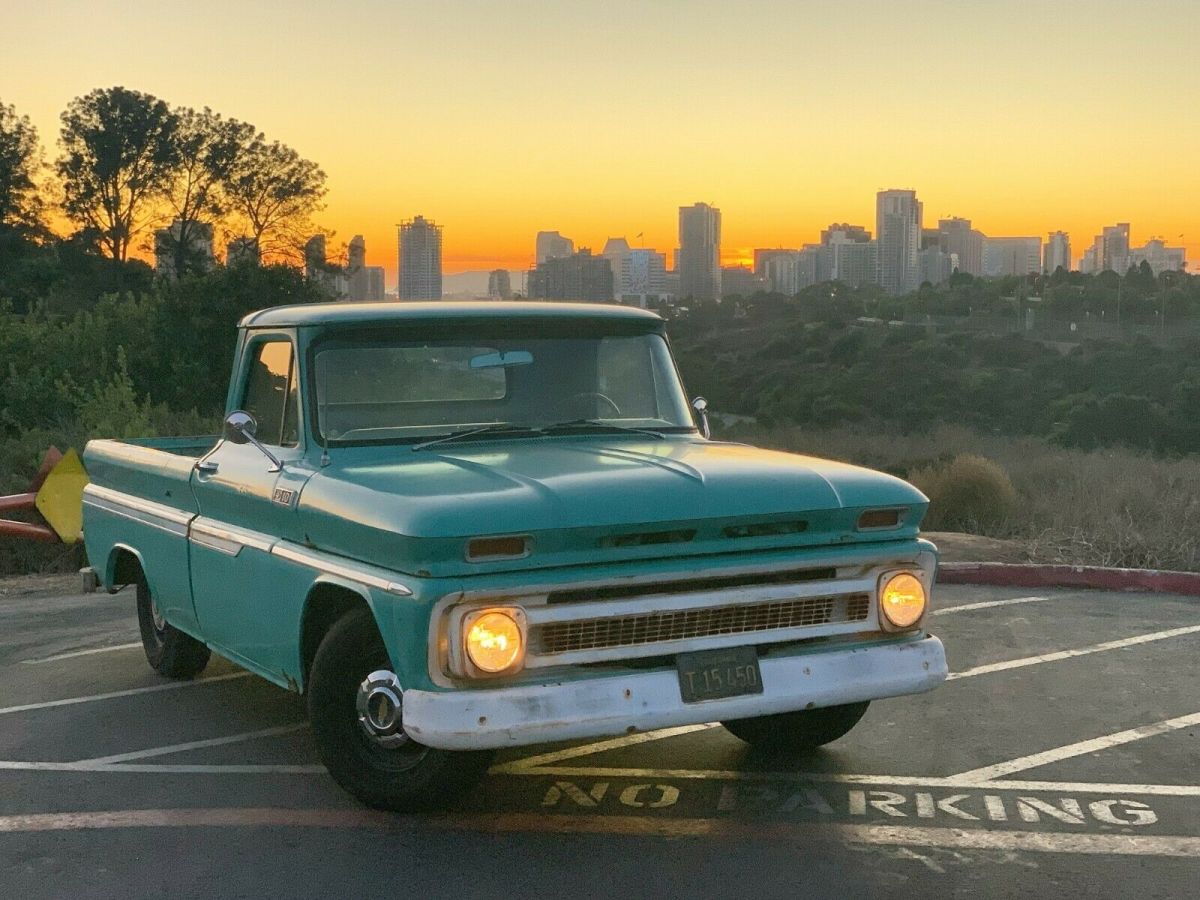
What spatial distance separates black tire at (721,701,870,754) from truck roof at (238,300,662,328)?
185 centimetres

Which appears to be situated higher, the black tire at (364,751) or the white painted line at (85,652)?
the black tire at (364,751)

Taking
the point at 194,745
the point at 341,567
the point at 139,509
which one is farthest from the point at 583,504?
the point at 139,509

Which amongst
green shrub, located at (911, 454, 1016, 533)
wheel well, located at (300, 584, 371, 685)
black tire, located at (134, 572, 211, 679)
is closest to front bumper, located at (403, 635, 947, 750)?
wheel well, located at (300, 584, 371, 685)

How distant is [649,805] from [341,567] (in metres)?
1.46

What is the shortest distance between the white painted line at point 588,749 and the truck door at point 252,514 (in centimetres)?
104

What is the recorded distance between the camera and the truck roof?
6441 mm

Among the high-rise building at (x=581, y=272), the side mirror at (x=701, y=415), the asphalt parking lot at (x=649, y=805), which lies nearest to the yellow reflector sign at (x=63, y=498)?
the asphalt parking lot at (x=649, y=805)

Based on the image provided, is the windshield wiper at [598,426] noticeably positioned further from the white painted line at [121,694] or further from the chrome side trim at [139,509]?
the white painted line at [121,694]

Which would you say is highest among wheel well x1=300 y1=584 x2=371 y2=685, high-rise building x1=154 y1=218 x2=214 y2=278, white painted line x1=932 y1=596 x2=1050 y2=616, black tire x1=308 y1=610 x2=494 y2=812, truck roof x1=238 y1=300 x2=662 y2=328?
high-rise building x1=154 y1=218 x2=214 y2=278

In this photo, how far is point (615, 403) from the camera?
673 centimetres

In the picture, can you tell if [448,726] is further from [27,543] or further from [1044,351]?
[1044,351]

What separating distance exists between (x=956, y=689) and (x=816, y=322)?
244 feet

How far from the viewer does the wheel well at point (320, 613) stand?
567cm

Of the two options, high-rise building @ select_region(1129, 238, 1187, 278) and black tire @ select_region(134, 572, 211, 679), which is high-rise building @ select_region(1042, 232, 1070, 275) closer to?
high-rise building @ select_region(1129, 238, 1187, 278)
